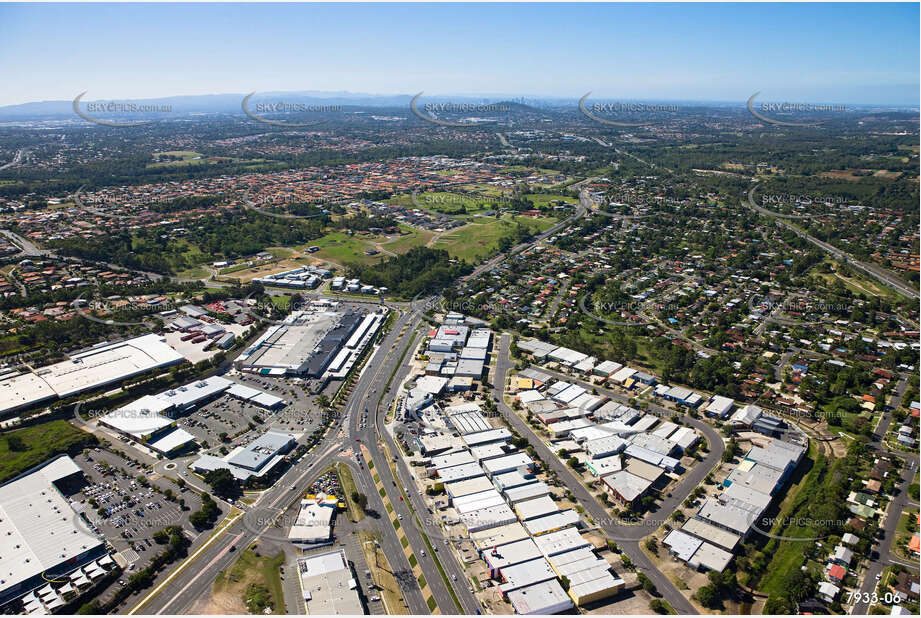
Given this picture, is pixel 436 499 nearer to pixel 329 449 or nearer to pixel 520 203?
pixel 329 449

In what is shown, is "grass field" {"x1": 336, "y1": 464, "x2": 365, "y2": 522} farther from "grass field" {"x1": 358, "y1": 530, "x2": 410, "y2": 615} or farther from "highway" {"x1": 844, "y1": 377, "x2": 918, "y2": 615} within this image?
"highway" {"x1": 844, "y1": 377, "x2": 918, "y2": 615}

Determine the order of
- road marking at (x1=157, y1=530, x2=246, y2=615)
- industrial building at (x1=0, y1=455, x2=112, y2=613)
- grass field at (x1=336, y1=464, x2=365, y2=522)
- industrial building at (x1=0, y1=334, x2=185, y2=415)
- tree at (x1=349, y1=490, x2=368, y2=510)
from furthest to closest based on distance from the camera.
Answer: industrial building at (x1=0, y1=334, x2=185, y2=415) → tree at (x1=349, y1=490, x2=368, y2=510) → grass field at (x1=336, y1=464, x2=365, y2=522) → road marking at (x1=157, y1=530, x2=246, y2=615) → industrial building at (x1=0, y1=455, x2=112, y2=613)

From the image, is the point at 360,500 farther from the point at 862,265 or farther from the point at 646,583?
the point at 862,265

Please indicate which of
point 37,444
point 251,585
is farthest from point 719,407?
point 37,444

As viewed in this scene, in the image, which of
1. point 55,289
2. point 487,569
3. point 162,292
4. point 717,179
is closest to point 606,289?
point 487,569

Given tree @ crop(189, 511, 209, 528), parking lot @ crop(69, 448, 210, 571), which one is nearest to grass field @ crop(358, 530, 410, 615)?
tree @ crop(189, 511, 209, 528)
